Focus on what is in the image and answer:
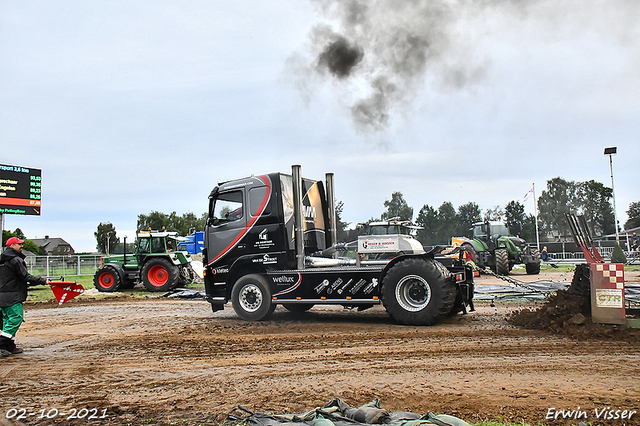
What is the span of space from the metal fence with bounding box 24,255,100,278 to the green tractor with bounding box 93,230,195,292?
801 cm

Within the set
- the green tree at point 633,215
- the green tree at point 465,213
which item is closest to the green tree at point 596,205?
the green tree at point 633,215

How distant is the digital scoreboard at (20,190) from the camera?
20.2 m

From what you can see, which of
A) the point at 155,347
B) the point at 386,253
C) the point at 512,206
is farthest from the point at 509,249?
the point at 512,206

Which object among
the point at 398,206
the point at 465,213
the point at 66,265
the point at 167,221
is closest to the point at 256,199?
the point at 66,265

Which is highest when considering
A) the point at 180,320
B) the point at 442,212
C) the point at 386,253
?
the point at 442,212

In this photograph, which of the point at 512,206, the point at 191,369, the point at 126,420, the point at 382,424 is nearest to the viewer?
the point at 382,424

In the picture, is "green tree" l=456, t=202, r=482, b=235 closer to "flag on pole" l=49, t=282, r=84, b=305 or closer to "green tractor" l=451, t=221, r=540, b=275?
"green tractor" l=451, t=221, r=540, b=275

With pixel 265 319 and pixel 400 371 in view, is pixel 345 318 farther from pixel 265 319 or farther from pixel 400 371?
pixel 400 371

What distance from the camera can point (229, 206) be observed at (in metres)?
10.5

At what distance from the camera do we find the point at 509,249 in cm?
2378

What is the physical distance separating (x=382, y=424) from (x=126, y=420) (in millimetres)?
2194

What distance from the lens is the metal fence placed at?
27.1m

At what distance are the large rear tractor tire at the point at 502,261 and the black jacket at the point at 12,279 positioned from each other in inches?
740

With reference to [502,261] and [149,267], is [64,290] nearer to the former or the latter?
[149,267]
